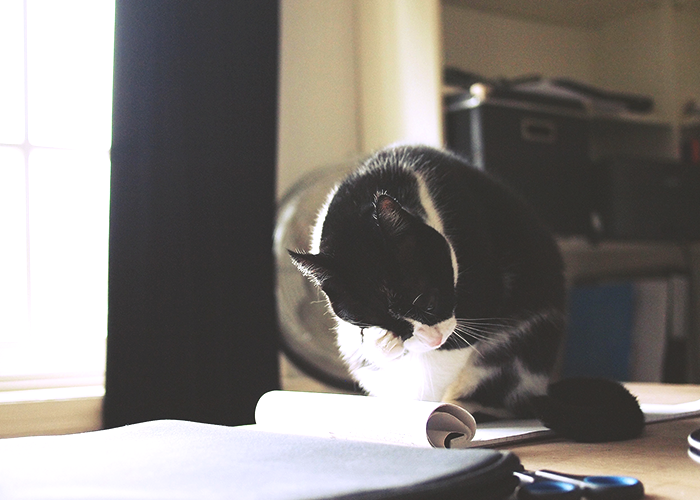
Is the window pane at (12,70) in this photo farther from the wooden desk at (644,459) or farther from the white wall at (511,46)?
the wooden desk at (644,459)

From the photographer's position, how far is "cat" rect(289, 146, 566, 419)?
0.69m

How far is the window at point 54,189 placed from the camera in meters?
1.80

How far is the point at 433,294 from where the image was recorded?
70 centimetres

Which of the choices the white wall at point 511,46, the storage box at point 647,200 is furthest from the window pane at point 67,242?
the storage box at point 647,200

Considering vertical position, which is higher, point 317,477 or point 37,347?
point 317,477

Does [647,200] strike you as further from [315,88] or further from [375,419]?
[375,419]

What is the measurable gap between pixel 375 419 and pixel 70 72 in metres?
1.67

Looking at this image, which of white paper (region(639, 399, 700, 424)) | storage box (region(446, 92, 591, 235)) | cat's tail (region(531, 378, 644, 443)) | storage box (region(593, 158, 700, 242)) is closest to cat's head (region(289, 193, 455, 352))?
cat's tail (region(531, 378, 644, 443))

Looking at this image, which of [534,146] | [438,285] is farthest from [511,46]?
[438,285]

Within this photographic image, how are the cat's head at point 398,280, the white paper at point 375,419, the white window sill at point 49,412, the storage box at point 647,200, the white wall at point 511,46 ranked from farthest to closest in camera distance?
the white wall at point 511,46, the storage box at point 647,200, the white window sill at point 49,412, the cat's head at point 398,280, the white paper at point 375,419

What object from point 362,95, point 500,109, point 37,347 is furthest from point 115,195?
point 500,109

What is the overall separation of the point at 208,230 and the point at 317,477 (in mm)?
1440

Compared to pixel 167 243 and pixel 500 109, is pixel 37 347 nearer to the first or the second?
pixel 167 243

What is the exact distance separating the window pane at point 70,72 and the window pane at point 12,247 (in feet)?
0.31
